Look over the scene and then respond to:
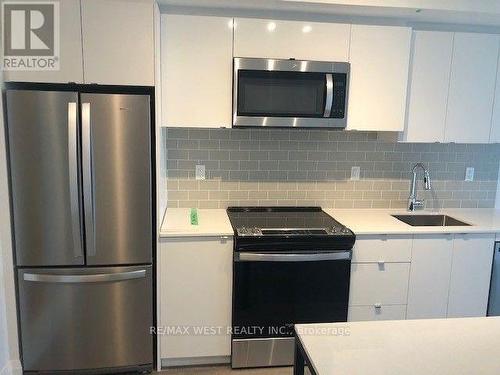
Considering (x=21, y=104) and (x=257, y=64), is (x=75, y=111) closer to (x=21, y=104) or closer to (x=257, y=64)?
(x=21, y=104)

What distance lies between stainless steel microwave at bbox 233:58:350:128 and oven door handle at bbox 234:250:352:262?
0.81 meters

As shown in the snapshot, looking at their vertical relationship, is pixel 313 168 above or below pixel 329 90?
below

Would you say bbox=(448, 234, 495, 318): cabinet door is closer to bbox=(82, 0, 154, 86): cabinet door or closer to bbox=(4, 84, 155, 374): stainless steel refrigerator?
bbox=(4, 84, 155, 374): stainless steel refrigerator

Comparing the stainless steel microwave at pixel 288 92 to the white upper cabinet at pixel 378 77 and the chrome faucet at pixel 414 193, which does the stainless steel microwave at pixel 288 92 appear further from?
the chrome faucet at pixel 414 193

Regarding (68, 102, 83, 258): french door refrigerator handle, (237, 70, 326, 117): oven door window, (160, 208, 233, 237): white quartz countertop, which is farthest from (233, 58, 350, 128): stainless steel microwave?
(68, 102, 83, 258): french door refrigerator handle

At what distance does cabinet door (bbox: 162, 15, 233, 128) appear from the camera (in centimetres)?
236

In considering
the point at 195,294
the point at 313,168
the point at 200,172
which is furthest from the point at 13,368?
the point at 313,168

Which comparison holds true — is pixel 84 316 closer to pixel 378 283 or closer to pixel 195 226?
pixel 195 226

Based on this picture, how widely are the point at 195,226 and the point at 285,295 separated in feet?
2.34

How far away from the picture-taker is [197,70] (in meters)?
2.41

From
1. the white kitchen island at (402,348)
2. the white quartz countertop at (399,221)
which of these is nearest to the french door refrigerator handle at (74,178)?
the white kitchen island at (402,348)

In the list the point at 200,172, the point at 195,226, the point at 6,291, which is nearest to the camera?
the point at 6,291

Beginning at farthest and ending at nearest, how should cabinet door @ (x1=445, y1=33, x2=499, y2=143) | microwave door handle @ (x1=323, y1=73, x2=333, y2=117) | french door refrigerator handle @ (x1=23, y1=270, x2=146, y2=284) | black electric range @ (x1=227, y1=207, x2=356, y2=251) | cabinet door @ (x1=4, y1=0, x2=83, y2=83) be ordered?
cabinet door @ (x1=445, y1=33, x2=499, y2=143), microwave door handle @ (x1=323, y1=73, x2=333, y2=117), black electric range @ (x1=227, y1=207, x2=356, y2=251), french door refrigerator handle @ (x1=23, y1=270, x2=146, y2=284), cabinet door @ (x1=4, y1=0, x2=83, y2=83)

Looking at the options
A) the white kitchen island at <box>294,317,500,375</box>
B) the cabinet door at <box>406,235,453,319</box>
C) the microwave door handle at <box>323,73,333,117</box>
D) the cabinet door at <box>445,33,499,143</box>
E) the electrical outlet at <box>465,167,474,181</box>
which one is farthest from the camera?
the electrical outlet at <box>465,167,474,181</box>
